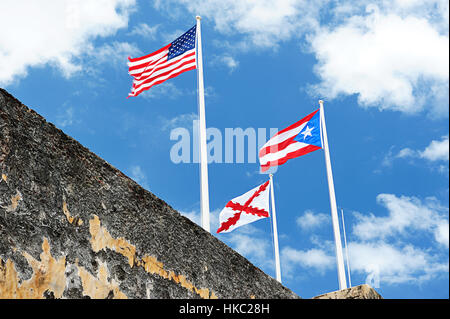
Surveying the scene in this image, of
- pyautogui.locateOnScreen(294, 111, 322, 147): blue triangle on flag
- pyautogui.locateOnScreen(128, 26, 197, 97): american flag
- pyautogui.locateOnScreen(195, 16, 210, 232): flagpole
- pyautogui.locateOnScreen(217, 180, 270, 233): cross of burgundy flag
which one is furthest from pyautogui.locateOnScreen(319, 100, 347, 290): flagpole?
pyautogui.locateOnScreen(128, 26, 197, 97): american flag

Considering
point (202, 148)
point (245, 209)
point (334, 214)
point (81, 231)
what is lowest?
point (81, 231)

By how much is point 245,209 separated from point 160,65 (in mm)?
5435

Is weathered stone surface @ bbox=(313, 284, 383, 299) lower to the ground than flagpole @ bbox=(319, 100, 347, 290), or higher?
lower

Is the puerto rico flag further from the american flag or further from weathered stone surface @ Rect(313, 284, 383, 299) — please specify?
weathered stone surface @ Rect(313, 284, 383, 299)

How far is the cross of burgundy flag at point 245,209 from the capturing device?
15.8 metres

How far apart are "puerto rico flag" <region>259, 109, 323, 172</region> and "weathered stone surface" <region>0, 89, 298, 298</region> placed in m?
11.4

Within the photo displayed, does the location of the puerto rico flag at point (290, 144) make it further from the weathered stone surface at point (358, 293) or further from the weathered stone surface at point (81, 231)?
the weathered stone surface at point (81, 231)

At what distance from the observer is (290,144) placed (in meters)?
14.4

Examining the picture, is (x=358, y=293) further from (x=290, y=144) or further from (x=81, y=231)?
(x=290, y=144)

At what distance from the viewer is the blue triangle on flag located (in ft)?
48.1

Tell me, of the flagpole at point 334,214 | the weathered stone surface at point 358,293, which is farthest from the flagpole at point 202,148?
the weathered stone surface at point 358,293

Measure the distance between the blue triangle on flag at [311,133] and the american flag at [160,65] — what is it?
3.72 meters

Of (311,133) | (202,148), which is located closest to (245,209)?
(311,133)
